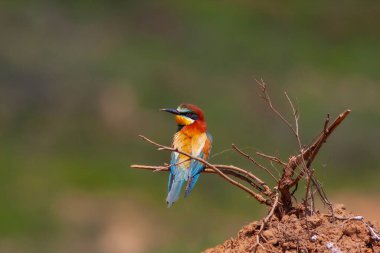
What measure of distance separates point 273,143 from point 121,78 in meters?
2.10

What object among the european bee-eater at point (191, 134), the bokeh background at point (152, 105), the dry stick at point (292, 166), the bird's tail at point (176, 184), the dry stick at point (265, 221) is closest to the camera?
the dry stick at point (265, 221)

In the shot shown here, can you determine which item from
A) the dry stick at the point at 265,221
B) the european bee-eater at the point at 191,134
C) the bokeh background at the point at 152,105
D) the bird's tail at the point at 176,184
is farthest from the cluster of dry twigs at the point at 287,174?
the bokeh background at the point at 152,105

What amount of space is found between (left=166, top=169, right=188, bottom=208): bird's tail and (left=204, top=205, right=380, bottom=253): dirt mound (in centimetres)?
82

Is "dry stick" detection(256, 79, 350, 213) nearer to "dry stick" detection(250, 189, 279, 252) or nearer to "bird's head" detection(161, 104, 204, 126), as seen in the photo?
"dry stick" detection(250, 189, 279, 252)

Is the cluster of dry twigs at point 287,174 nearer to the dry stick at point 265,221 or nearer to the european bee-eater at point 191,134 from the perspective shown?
the dry stick at point 265,221

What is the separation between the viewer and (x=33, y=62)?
41.0 ft

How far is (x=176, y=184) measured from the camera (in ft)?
14.8

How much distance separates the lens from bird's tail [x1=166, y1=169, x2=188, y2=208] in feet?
14.6

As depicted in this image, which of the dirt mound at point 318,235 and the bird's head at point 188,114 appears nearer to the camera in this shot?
the dirt mound at point 318,235

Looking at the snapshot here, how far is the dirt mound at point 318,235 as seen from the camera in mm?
3520

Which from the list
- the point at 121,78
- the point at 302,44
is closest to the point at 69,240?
the point at 121,78

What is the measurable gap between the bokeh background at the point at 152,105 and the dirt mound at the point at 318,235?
5.21m

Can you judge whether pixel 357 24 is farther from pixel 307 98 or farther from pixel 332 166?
pixel 332 166

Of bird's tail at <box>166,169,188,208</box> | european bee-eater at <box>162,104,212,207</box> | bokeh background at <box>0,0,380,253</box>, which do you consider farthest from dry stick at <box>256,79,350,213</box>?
bokeh background at <box>0,0,380,253</box>
